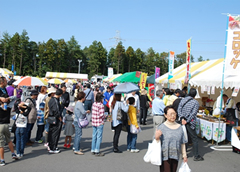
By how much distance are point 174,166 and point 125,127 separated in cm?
270

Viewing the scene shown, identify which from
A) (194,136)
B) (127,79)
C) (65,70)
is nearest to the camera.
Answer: (194,136)

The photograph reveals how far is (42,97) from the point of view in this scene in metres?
6.27

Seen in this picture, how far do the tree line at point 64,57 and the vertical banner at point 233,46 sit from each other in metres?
59.6

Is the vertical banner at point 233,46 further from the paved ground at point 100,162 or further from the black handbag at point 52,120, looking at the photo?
the black handbag at point 52,120

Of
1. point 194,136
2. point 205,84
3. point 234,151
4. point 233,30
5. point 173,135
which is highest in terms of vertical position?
point 233,30

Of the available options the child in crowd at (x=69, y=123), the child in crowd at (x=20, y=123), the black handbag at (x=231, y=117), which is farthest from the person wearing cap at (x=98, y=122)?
the black handbag at (x=231, y=117)

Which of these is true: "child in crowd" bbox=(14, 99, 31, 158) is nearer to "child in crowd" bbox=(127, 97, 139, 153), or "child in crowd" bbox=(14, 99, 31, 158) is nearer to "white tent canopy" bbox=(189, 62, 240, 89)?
"child in crowd" bbox=(127, 97, 139, 153)

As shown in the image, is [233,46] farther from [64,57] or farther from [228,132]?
[64,57]

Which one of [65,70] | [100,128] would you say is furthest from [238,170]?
[65,70]

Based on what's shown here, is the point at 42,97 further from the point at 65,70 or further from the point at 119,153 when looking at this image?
the point at 65,70

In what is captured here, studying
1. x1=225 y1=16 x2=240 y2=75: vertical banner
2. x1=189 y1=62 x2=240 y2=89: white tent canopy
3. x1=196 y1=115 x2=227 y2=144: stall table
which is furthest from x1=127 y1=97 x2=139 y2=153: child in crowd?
x1=189 y1=62 x2=240 y2=89: white tent canopy

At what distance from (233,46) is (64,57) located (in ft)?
215

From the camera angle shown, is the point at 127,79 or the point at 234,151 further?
the point at 127,79

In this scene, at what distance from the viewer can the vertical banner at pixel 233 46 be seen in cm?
600
